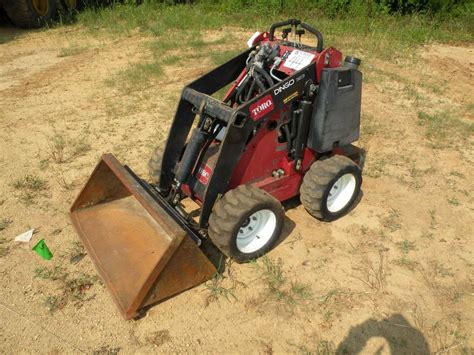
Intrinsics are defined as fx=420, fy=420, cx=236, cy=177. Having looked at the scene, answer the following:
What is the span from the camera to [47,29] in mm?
10688

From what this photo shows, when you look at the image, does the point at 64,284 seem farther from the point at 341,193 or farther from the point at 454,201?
the point at 454,201

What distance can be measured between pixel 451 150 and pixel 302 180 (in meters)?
2.59

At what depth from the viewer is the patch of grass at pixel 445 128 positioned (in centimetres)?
560

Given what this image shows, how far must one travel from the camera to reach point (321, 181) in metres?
3.71

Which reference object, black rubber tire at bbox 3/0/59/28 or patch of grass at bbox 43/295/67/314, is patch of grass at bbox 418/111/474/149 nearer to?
patch of grass at bbox 43/295/67/314

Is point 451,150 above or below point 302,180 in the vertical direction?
below

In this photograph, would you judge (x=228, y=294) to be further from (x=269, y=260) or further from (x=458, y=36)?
(x=458, y=36)

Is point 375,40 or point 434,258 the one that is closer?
point 434,258

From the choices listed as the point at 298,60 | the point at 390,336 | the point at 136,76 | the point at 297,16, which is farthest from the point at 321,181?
the point at 297,16

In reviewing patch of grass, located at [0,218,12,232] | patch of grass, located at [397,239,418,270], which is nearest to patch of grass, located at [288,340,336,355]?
patch of grass, located at [397,239,418,270]

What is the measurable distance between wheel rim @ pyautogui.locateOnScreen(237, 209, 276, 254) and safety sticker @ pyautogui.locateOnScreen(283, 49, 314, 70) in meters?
1.32

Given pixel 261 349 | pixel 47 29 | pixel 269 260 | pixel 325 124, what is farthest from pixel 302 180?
pixel 47 29

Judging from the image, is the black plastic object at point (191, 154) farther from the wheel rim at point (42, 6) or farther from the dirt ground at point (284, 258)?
the wheel rim at point (42, 6)

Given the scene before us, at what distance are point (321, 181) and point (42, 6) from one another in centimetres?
1075
